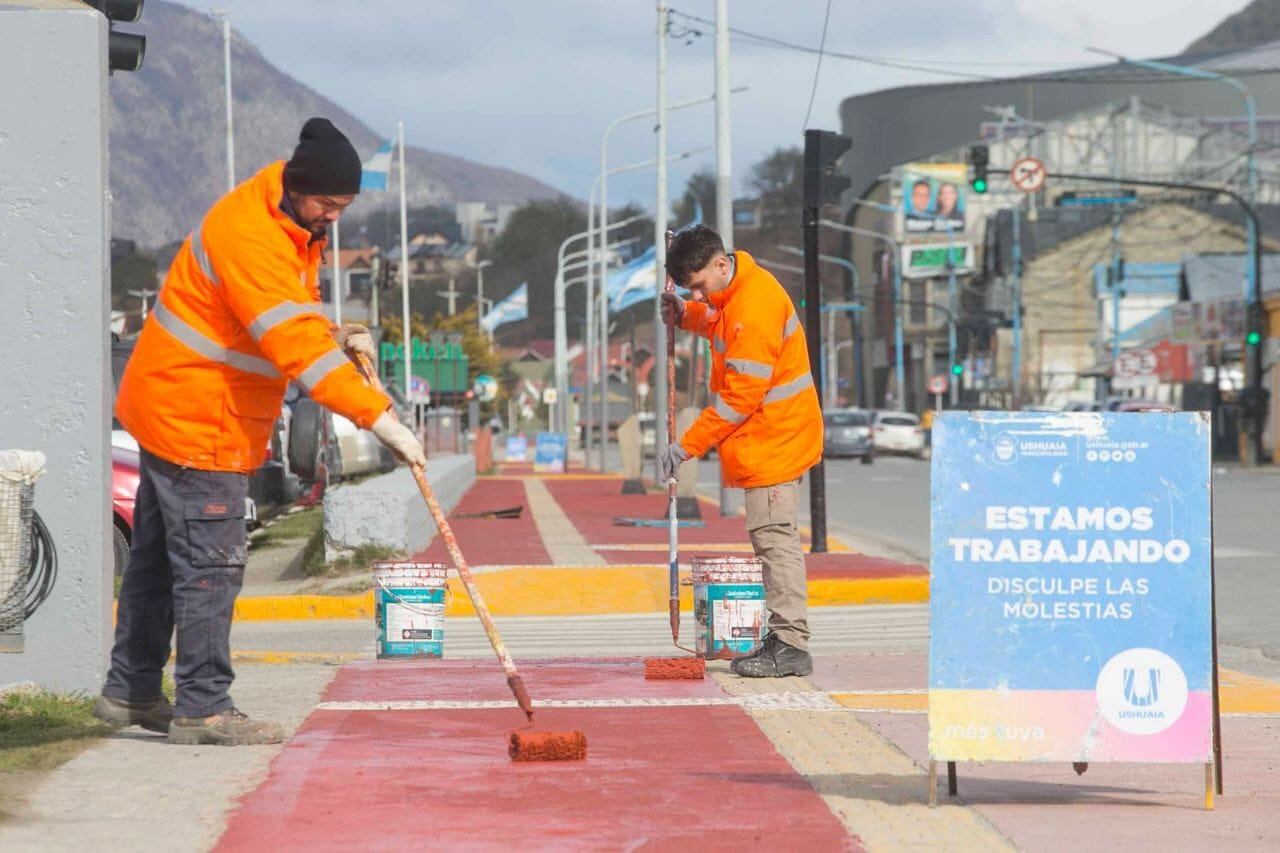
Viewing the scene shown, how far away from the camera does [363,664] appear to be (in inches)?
389

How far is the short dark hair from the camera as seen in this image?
9.19 m

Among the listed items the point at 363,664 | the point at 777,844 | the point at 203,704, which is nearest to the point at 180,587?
the point at 203,704

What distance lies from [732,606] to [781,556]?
422 mm

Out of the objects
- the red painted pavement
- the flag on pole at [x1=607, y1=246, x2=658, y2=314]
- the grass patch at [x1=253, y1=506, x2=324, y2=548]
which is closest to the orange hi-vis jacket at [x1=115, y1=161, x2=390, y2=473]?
the red painted pavement

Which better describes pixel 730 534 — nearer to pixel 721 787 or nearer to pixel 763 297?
pixel 763 297

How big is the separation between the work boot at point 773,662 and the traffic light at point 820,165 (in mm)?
7267

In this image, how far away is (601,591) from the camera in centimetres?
1382

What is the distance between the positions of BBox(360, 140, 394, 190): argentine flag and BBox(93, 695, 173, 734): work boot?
45.5 meters

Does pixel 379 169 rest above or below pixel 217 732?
above

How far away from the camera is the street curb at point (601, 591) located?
13.5 metres

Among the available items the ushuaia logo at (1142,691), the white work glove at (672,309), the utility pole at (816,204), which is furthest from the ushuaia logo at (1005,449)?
the utility pole at (816,204)

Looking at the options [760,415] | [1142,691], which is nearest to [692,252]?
[760,415]

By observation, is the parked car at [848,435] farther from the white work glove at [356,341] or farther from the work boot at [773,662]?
the white work glove at [356,341]

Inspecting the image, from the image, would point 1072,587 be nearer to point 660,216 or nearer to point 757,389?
point 757,389
